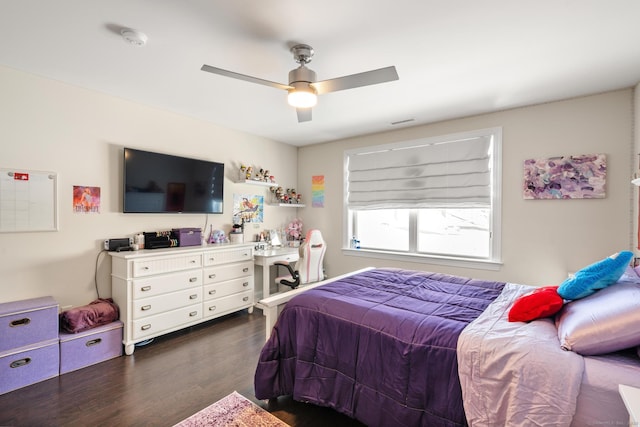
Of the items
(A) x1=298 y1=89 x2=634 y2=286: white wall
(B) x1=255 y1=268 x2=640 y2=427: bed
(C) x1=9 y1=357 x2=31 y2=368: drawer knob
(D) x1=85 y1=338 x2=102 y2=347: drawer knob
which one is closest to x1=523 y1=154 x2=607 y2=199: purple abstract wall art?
(A) x1=298 y1=89 x2=634 y2=286: white wall

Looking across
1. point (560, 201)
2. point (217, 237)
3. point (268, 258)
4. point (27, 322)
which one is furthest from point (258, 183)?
point (560, 201)

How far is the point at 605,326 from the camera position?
124 cm

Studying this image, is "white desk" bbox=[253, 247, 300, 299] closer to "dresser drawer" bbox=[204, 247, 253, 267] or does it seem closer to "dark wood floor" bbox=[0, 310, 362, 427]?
"dresser drawer" bbox=[204, 247, 253, 267]

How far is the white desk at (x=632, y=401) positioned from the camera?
873mm

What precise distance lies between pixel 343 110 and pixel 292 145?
6.19 ft

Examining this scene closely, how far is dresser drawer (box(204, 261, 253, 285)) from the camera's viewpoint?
3.36 m

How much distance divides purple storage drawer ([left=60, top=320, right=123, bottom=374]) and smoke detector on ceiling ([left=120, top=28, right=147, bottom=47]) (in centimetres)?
243

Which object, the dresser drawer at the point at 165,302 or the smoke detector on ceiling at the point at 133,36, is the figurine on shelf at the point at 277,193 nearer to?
the dresser drawer at the point at 165,302

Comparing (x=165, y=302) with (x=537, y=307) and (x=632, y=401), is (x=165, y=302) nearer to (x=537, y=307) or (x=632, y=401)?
(x=537, y=307)

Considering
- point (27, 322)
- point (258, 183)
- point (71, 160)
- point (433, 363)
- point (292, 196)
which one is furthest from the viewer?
point (292, 196)

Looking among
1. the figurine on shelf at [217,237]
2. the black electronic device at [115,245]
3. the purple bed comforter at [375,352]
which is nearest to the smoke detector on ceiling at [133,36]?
the black electronic device at [115,245]

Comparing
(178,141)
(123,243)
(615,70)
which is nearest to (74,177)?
(123,243)

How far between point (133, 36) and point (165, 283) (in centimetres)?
221

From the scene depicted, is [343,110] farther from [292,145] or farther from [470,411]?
[470,411]
